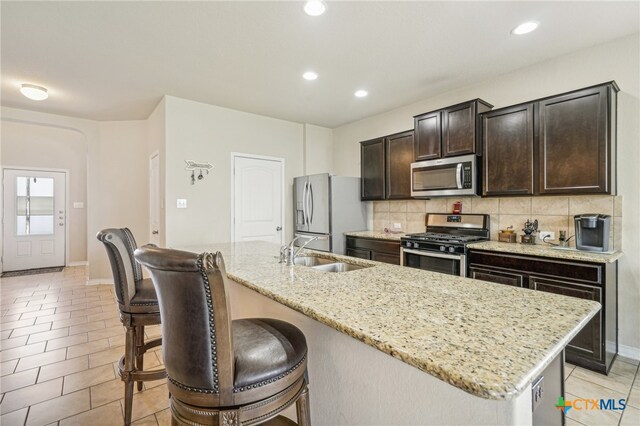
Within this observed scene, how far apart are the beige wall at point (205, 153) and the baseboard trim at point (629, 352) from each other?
4.29 metres

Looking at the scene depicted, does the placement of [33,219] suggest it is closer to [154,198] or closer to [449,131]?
[154,198]

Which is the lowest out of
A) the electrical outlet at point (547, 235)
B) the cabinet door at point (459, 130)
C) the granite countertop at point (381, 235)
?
the granite countertop at point (381, 235)

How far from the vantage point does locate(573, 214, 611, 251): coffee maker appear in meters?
2.44

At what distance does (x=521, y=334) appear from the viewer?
2.85ft

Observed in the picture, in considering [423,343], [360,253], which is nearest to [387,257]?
[360,253]

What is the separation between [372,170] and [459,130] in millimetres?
1434

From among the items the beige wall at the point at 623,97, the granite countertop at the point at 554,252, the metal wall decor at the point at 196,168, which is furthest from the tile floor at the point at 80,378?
the metal wall decor at the point at 196,168

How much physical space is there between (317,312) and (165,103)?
376 centimetres

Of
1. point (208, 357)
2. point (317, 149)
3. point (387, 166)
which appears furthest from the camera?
point (317, 149)

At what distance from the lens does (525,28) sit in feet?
7.93

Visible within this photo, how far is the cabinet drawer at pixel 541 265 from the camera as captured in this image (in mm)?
2250

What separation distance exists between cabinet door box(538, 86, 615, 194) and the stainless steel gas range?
0.81 meters

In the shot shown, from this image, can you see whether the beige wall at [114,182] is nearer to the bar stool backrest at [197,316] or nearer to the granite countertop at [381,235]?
the granite countertop at [381,235]

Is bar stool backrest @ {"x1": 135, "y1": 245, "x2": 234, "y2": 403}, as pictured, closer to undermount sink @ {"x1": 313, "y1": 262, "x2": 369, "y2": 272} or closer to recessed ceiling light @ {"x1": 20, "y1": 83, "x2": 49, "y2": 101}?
undermount sink @ {"x1": 313, "y1": 262, "x2": 369, "y2": 272}
